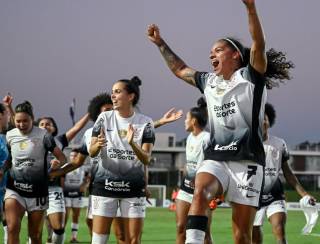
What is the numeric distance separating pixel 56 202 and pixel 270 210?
12.6ft

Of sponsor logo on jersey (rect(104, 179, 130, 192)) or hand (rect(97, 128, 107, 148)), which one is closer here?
hand (rect(97, 128, 107, 148))

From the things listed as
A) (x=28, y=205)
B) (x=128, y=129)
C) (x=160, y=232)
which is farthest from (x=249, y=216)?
(x=160, y=232)

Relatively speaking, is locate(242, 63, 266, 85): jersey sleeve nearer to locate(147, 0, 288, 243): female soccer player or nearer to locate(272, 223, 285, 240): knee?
locate(147, 0, 288, 243): female soccer player

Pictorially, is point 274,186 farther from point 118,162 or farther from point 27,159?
point 27,159

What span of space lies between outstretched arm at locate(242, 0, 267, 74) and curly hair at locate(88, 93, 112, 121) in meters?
4.66

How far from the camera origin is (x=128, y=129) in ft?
30.0

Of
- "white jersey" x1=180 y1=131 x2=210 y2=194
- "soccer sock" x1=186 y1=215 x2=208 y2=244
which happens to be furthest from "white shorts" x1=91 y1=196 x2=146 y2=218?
"white jersey" x1=180 y1=131 x2=210 y2=194

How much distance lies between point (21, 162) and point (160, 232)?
11.2m

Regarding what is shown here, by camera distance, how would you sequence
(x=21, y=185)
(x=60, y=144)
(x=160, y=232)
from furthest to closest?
(x=160, y=232)
(x=60, y=144)
(x=21, y=185)

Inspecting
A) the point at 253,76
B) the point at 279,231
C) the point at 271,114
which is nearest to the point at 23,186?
the point at 279,231

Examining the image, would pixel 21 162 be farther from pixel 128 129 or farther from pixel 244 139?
pixel 244 139

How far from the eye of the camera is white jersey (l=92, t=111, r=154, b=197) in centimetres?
941

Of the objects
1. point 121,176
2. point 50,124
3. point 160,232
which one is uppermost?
point 50,124

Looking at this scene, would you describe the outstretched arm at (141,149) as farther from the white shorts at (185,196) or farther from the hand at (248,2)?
the white shorts at (185,196)
